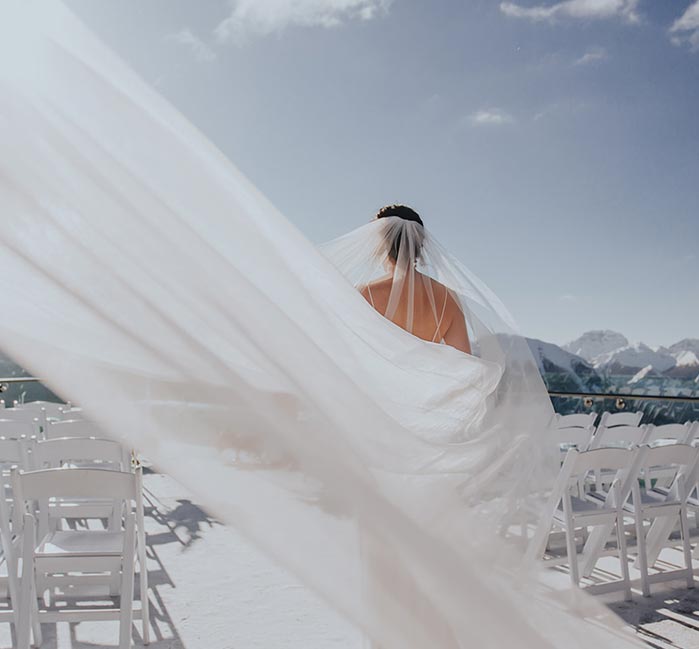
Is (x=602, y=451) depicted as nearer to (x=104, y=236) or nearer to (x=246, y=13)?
(x=104, y=236)

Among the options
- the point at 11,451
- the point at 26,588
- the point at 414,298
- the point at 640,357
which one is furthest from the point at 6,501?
the point at 640,357

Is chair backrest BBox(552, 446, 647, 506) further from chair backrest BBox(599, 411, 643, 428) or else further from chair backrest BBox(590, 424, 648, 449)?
chair backrest BBox(599, 411, 643, 428)

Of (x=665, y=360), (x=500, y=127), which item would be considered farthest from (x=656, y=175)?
(x=665, y=360)

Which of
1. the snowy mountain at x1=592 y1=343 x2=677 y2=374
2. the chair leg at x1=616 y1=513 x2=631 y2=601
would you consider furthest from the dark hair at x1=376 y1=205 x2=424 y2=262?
the snowy mountain at x1=592 y1=343 x2=677 y2=374

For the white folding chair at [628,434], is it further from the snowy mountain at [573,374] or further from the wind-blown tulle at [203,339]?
the wind-blown tulle at [203,339]

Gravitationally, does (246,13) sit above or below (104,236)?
above

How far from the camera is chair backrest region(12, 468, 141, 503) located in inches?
102

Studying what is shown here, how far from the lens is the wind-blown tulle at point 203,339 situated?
3.96 feet

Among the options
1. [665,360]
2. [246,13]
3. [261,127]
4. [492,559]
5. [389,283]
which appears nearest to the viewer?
[492,559]

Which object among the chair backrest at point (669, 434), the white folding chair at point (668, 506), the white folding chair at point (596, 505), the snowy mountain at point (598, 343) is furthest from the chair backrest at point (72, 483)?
the snowy mountain at point (598, 343)

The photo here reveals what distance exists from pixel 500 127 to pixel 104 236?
27.3 m

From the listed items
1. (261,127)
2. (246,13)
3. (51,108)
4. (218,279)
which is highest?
(246,13)

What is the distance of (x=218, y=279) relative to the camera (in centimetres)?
126

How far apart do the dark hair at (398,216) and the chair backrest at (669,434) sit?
9.60 ft
